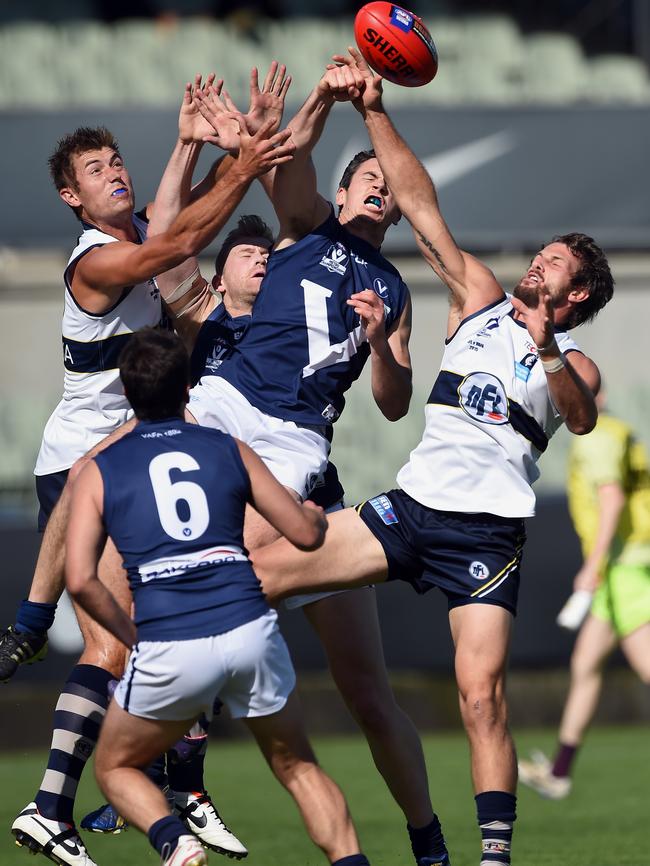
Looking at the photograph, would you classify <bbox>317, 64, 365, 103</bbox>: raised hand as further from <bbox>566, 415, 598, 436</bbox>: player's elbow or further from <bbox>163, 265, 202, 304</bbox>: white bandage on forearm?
<bbox>566, 415, 598, 436</bbox>: player's elbow

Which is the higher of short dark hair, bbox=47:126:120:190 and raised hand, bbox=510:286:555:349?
short dark hair, bbox=47:126:120:190

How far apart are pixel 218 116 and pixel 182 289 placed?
0.87 m

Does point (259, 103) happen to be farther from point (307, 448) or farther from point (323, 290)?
point (307, 448)

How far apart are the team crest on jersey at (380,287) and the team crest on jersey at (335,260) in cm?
17

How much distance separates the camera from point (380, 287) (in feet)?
21.3

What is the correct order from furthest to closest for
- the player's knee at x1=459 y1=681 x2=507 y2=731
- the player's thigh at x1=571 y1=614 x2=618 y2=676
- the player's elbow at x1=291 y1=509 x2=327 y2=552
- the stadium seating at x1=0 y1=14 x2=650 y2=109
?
1. the stadium seating at x1=0 y1=14 x2=650 y2=109
2. the player's thigh at x1=571 y1=614 x2=618 y2=676
3. the player's knee at x1=459 y1=681 x2=507 y2=731
4. the player's elbow at x1=291 y1=509 x2=327 y2=552

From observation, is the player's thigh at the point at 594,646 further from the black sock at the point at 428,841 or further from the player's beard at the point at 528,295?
the player's beard at the point at 528,295

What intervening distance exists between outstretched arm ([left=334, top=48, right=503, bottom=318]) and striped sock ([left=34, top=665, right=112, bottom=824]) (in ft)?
7.30

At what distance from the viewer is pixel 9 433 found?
15359 mm

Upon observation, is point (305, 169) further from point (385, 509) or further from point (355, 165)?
point (385, 509)

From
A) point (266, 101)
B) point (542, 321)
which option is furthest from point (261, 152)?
point (542, 321)

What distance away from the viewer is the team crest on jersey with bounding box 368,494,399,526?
6121mm

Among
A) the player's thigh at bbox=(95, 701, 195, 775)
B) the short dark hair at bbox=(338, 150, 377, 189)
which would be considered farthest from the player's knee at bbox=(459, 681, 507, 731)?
the short dark hair at bbox=(338, 150, 377, 189)

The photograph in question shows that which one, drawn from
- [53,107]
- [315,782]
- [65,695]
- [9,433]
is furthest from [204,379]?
[53,107]
